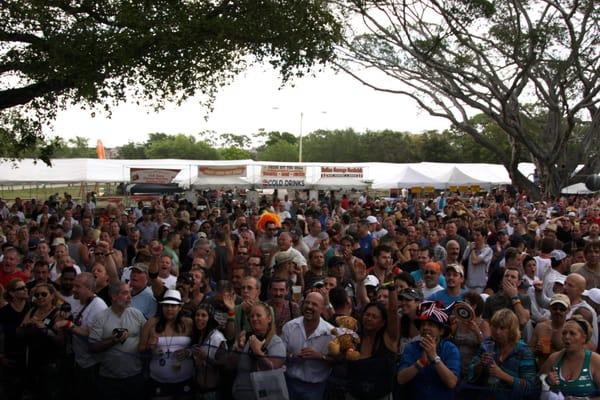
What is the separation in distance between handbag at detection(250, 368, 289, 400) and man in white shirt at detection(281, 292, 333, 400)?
0.32ft

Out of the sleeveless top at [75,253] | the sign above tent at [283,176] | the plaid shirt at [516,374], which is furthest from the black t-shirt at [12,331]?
the sign above tent at [283,176]

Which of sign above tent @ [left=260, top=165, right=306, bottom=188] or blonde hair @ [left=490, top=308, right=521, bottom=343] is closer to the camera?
blonde hair @ [left=490, top=308, right=521, bottom=343]

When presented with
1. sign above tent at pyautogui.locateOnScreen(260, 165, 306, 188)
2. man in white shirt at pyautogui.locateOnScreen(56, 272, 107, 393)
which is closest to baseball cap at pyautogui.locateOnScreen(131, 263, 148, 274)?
man in white shirt at pyautogui.locateOnScreen(56, 272, 107, 393)

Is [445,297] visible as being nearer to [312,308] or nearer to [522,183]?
[312,308]

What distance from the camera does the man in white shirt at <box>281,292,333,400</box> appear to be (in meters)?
5.36

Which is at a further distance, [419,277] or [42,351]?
[419,277]

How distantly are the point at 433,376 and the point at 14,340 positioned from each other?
157 inches

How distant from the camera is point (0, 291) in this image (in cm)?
755

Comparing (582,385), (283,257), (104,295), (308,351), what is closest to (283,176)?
(283,257)

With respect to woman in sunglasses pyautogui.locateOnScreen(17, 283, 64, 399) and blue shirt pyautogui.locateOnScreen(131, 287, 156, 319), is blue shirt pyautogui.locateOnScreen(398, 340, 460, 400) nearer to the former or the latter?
blue shirt pyautogui.locateOnScreen(131, 287, 156, 319)

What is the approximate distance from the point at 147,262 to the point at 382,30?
76.9ft

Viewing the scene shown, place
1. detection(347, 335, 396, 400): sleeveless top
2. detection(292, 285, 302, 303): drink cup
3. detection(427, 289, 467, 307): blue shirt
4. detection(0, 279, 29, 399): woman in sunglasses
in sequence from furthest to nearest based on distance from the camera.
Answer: detection(292, 285, 302, 303): drink cup < detection(427, 289, 467, 307): blue shirt < detection(0, 279, 29, 399): woman in sunglasses < detection(347, 335, 396, 400): sleeveless top

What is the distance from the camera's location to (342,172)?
3048 centimetres

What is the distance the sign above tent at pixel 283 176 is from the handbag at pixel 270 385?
23043 mm
